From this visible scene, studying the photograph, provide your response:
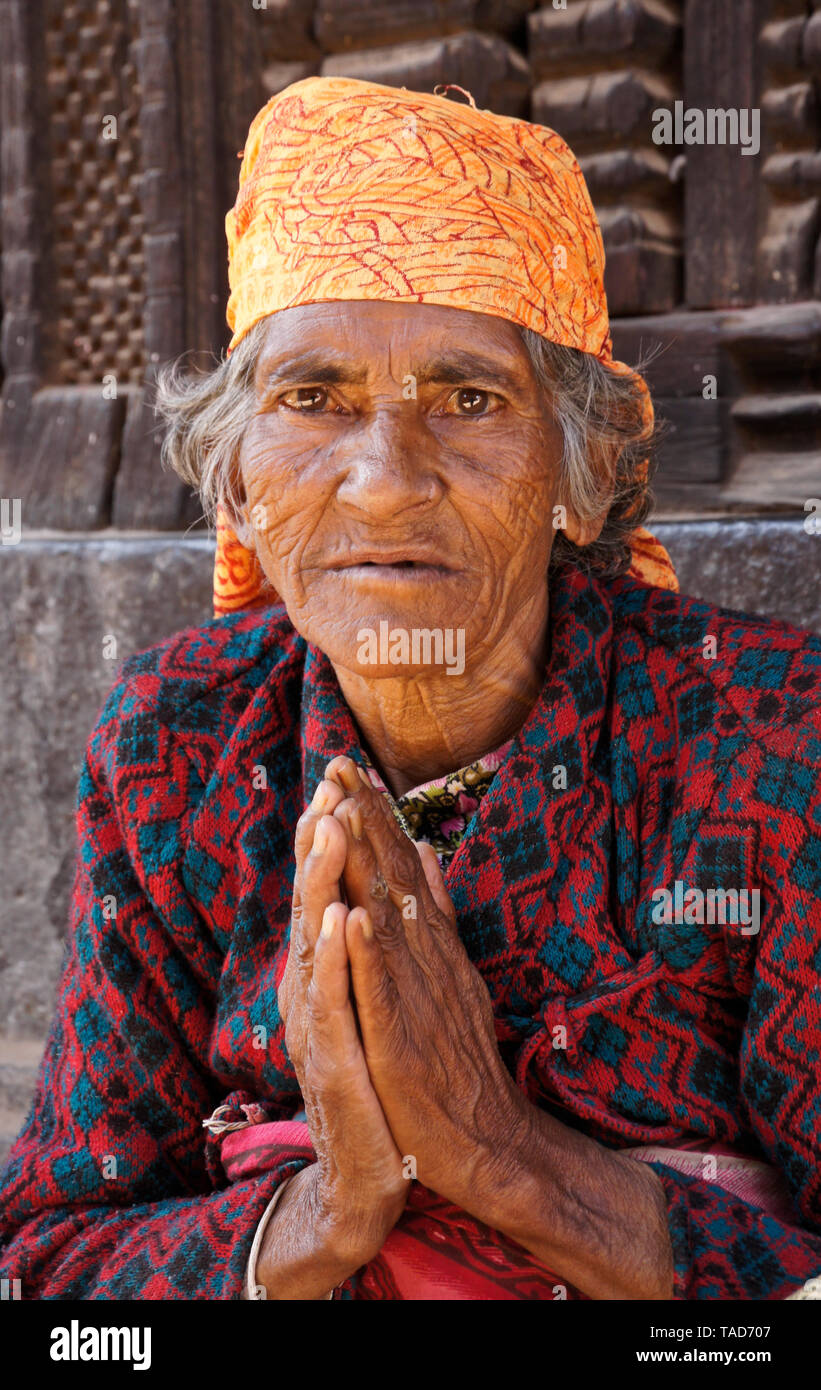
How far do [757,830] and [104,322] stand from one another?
7.71 ft

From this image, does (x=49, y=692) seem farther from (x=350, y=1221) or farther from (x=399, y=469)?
(x=350, y=1221)

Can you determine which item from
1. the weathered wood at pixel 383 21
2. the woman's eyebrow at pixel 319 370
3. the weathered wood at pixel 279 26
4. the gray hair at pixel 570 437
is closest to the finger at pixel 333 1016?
the woman's eyebrow at pixel 319 370

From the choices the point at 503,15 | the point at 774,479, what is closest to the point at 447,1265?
the point at 774,479

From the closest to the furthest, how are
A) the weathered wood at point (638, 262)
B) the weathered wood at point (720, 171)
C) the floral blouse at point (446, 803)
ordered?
1. the floral blouse at point (446, 803)
2. the weathered wood at point (720, 171)
3. the weathered wood at point (638, 262)

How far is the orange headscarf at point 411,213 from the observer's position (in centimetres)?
183

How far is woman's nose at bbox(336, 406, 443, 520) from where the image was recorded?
1.76m

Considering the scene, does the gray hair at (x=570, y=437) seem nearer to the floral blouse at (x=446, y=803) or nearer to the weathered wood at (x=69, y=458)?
the floral blouse at (x=446, y=803)

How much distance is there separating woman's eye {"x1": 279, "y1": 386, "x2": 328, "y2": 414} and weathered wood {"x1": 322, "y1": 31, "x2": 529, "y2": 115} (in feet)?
4.46

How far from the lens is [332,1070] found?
5.02 ft

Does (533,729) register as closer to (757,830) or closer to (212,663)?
(757,830)

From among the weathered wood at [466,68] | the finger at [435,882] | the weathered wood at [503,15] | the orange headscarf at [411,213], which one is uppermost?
the weathered wood at [503,15]

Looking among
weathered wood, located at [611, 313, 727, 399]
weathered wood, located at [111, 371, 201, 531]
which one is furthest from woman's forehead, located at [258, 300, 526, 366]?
weathered wood, located at [111, 371, 201, 531]

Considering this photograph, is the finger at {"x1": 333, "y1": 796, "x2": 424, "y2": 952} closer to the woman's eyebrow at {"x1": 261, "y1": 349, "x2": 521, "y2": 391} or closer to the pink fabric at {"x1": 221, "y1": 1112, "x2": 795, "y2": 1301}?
the pink fabric at {"x1": 221, "y1": 1112, "x2": 795, "y2": 1301}
